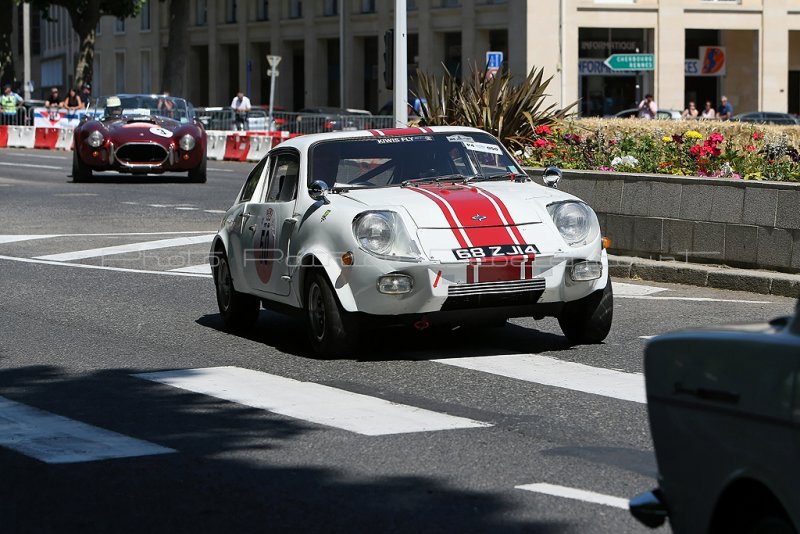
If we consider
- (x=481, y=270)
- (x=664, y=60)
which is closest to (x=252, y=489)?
(x=481, y=270)

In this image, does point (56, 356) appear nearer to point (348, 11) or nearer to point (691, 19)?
point (691, 19)

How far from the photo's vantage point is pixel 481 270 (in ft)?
31.9

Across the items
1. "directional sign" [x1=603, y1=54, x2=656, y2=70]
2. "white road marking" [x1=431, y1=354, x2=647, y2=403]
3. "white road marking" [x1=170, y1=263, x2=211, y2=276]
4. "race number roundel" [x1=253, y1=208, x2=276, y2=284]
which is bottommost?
"white road marking" [x1=431, y1=354, x2=647, y2=403]

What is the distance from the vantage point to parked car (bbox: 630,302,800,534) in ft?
12.6

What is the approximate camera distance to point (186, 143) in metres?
28.2

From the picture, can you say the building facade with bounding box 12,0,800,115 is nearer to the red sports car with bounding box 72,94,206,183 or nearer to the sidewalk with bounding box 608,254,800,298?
the red sports car with bounding box 72,94,206,183

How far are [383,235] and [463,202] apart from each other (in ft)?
1.88

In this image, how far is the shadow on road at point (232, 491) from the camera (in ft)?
19.1

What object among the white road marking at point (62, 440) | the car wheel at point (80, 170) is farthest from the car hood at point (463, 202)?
the car wheel at point (80, 170)

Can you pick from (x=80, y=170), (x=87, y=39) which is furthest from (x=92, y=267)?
(x=87, y=39)

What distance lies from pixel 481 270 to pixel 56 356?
2.83m

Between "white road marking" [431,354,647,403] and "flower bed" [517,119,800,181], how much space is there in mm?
5217

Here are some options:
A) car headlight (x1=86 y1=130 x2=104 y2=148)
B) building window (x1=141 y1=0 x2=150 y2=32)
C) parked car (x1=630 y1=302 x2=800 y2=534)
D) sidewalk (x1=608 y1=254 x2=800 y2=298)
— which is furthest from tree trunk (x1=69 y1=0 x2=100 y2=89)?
parked car (x1=630 y1=302 x2=800 y2=534)

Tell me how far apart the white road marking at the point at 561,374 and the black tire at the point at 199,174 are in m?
19.1
